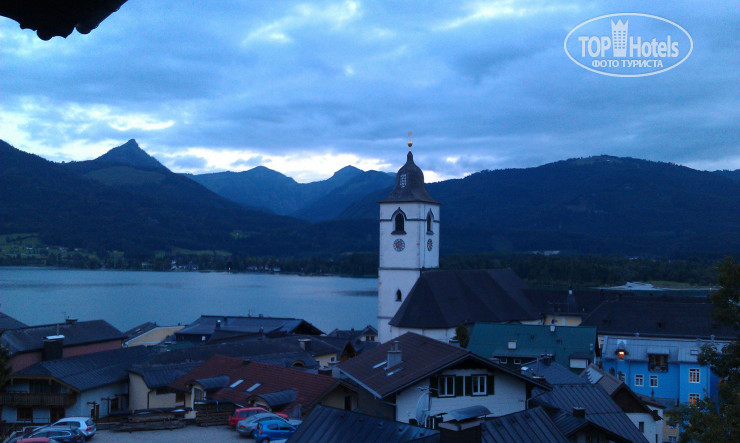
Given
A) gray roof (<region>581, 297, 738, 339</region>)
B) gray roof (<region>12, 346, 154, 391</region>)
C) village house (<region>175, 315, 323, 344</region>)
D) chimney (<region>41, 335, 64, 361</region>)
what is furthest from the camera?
village house (<region>175, 315, 323, 344</region>)

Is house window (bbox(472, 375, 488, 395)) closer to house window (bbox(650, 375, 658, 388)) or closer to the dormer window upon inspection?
house window (bbox(650, 375, 658, 388))

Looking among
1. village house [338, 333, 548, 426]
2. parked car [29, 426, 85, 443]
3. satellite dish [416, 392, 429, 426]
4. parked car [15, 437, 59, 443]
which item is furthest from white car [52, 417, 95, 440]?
satellite dish [416, 392, 429, 426]

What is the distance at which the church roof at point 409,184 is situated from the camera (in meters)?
40.6

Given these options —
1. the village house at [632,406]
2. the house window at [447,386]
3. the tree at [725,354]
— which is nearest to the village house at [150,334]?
the village house at [632,406]

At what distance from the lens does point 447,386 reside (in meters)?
15.0

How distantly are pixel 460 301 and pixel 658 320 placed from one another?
44.0ft

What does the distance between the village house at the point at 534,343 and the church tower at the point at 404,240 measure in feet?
18.9

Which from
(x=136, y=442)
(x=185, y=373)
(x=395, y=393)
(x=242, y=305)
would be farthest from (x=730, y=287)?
(x=242, y=305)

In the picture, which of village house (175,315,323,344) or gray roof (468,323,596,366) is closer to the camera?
gray roof (468,323,596,366)

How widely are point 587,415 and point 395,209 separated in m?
25.4

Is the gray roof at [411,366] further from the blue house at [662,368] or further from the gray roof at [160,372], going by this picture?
the blue house at [662,368]

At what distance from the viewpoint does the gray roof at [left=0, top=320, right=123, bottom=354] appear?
2841 cm

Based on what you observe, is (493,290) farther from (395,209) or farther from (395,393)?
(395,393)

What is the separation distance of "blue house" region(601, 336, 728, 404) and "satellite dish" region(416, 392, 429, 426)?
66.5 feet
